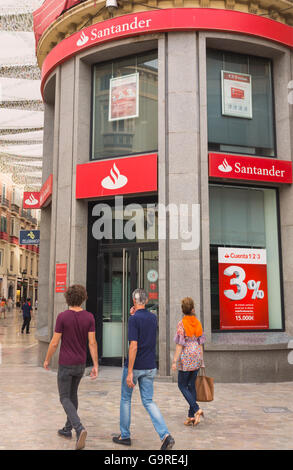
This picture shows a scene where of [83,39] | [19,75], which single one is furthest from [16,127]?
[83,39]

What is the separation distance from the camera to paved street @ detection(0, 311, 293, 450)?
5.49m

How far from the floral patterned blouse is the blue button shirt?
1.07 metres

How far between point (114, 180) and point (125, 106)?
2114 millimetres

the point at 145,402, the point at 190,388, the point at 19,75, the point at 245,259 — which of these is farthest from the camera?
the point at 19,75

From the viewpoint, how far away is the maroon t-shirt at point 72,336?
17.6 ft

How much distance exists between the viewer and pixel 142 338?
5.30m

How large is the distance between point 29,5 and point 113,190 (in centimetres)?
972

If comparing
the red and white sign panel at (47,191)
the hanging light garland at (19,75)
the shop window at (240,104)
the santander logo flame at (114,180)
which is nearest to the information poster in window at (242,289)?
the shop window at (240,104)

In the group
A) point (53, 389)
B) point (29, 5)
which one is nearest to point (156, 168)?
point (53, 389)

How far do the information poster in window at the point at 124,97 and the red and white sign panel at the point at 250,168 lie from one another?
8.42 ft

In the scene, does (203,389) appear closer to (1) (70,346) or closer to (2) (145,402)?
(2) (145,402)

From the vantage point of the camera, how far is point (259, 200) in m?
11.5

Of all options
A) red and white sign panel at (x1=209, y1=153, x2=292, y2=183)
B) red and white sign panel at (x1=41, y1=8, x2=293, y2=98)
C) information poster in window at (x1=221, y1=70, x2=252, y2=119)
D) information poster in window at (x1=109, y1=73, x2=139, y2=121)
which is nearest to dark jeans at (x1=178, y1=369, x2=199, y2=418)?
red and white sign panel at (x1=209, y1=153, x2=292, y2=183)
